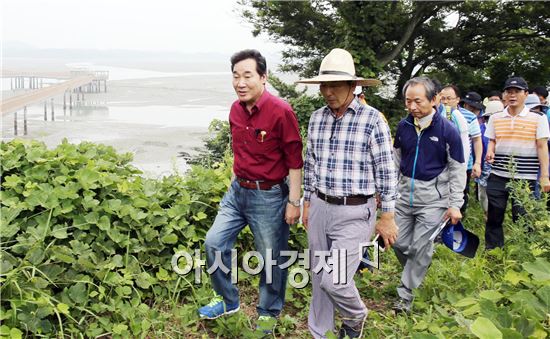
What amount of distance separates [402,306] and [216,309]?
135 centimetres

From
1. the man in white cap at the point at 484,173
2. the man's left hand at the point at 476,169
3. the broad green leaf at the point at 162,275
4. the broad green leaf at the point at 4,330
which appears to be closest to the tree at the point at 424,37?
the man in white cap at the point at 484,173

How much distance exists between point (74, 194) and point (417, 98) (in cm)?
248

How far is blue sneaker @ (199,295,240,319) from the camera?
327 centimetres

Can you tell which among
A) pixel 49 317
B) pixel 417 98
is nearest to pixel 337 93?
pixel 417 98

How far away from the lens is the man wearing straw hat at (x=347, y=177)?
283 cm

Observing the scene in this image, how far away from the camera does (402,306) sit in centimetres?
356

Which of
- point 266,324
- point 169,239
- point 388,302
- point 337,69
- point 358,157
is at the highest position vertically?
point 337,69

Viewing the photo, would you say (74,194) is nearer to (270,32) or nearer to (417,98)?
(417,98)

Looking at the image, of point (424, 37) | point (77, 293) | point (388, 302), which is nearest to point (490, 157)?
point (388, 302)

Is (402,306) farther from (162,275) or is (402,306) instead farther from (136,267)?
(136,267)

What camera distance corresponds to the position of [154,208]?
371 centimetres

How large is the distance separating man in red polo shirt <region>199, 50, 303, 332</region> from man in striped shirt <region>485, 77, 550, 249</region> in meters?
2.32

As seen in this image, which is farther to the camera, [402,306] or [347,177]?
[402,306]

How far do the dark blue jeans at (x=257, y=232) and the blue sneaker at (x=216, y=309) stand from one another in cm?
4
